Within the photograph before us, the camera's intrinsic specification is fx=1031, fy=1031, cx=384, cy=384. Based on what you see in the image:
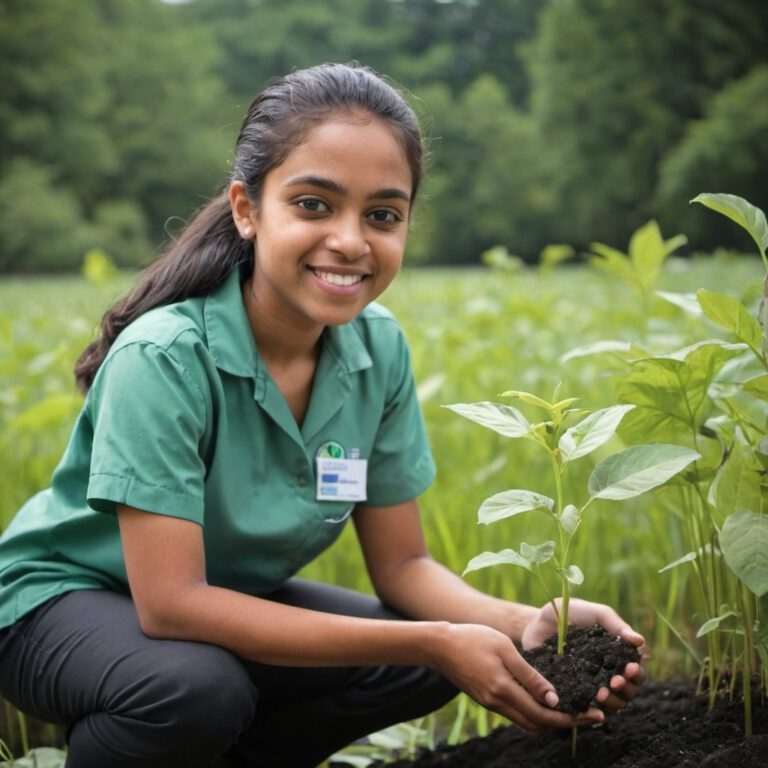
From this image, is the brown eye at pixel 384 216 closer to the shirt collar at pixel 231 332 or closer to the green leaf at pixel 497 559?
the shirt collar at pixel 231 332

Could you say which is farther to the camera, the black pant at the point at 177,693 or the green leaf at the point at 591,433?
the black pant at the point at 177,693

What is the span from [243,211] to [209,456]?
33 cm

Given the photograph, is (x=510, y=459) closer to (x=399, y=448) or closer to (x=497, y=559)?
(x=399, y=448)

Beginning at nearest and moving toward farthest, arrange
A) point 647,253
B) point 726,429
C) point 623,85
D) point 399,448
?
point 726,429
point 399,448
point 647,253
point 623,85

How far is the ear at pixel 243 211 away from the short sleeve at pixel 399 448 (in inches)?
12.3

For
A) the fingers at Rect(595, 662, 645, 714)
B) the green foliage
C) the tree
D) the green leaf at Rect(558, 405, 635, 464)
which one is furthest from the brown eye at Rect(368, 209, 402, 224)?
the tree

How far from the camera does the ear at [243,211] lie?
136cm

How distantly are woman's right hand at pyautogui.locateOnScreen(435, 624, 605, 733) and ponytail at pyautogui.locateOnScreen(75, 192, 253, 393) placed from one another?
0.58 m

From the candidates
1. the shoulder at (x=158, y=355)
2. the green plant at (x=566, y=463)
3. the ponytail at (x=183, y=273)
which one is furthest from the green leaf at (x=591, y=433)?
the ponytail at (x=183, y=273)

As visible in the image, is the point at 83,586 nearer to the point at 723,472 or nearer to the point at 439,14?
the point at 723,472

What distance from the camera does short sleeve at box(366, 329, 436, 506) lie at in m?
1.51

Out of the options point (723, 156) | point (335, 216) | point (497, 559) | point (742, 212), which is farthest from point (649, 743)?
point (723, 156)

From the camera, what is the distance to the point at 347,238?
4.11 ft

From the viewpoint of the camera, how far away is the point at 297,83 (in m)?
1.34
